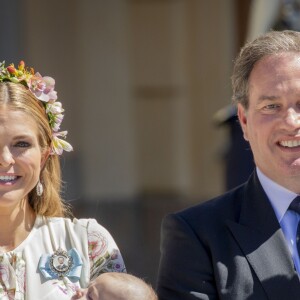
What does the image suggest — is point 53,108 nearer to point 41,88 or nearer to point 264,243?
point 41,88

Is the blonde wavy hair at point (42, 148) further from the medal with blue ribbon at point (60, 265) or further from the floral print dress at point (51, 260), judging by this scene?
the medal with blue ribbon at point (60, 265)

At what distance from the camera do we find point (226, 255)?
4.18 metres

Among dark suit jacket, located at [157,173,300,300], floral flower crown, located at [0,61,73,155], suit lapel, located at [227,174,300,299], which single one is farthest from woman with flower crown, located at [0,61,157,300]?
suit lapel, located at [227,174,300,299]

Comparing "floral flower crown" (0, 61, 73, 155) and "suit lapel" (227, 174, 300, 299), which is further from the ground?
"floral flower crown" (0, 61, 73, 155)

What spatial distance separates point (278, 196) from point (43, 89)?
3.29ft

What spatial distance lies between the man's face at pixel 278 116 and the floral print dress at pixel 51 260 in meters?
0.70

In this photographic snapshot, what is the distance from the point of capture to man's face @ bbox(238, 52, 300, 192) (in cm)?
421

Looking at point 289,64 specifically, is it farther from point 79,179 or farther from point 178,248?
point 79,179

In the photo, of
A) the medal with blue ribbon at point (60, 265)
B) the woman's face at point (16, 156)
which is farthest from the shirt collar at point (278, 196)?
the woman's face at point (16, 156)

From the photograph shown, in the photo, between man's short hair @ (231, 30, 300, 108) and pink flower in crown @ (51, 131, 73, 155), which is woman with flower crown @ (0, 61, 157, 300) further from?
man's short hair @ (231, 30, 300, 108)

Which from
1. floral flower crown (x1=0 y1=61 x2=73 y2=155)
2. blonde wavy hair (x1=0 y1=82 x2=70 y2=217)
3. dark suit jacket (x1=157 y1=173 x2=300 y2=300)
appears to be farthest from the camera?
floral flower crown (x1=0 y1=61 x2=73 y2=155)

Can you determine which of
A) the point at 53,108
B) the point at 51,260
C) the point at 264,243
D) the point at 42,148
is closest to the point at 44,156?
the point at 42,148

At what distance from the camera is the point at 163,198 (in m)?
12.0

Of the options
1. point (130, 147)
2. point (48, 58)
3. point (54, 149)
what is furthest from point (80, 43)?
point (54, 149)
